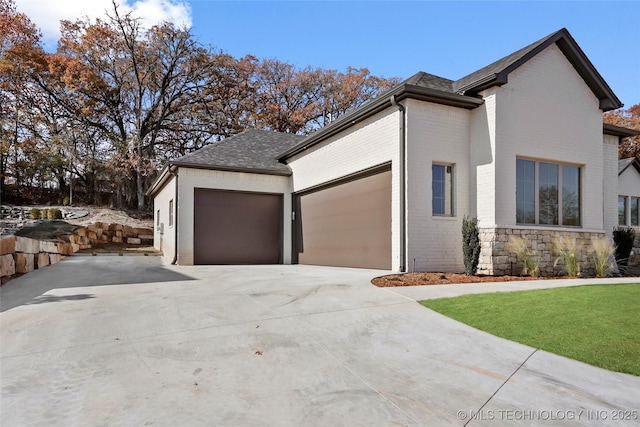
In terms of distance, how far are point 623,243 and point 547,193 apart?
337 centimetres

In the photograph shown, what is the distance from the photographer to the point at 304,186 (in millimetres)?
13367

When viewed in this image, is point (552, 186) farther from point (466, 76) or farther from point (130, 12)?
point (130, 12)

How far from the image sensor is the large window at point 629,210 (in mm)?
16141

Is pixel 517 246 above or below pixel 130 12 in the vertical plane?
below

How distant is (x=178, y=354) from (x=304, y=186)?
10032 mm

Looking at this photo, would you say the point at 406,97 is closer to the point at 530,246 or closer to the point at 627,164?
the point at 530,246

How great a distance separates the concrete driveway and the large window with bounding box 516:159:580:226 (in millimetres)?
5962

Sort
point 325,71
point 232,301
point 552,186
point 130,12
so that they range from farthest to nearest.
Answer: point 325,71, point 130,12, point 552,186, point 232,301

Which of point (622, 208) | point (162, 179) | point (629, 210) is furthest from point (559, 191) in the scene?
point (162, 179)

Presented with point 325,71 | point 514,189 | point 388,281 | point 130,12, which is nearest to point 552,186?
point 514,189

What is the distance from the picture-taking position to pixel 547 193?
10.1 m

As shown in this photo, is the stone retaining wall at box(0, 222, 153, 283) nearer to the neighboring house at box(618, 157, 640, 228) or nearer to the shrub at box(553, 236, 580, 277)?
the shrub at box(553, 236, 580, 277)

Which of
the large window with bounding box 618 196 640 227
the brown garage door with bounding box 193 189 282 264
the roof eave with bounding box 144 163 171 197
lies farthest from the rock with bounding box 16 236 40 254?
the large window with bounding box 618 196 640 227

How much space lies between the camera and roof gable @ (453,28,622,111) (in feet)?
30.3
